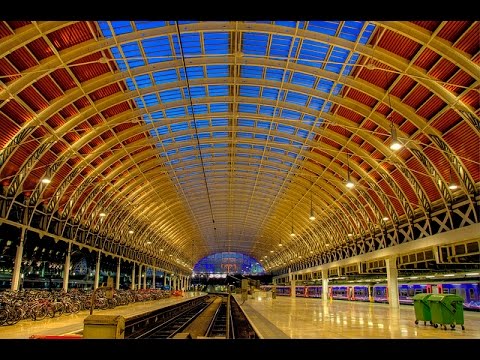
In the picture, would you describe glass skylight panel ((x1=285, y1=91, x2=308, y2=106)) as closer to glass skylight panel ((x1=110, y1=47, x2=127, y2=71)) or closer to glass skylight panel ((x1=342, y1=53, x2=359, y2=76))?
glass skylight panel ((x1=342, y1=53, x2=359, y2=76))

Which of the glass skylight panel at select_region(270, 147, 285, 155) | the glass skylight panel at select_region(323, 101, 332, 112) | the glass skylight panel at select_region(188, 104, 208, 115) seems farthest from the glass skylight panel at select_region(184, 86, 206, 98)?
the glass skylight panel at select_region(270, 147, 285, 155)

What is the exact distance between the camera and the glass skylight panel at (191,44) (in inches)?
880

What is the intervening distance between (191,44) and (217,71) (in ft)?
11.0

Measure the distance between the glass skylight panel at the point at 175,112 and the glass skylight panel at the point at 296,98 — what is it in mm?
8302

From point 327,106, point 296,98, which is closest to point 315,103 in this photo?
point 327,106

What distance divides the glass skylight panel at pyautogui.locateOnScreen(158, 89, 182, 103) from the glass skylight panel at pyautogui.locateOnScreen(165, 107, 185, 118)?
1.30m

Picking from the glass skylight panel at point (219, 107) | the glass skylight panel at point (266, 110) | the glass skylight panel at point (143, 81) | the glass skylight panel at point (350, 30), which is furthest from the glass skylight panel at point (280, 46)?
the glass skylight panel at point (143, 81)

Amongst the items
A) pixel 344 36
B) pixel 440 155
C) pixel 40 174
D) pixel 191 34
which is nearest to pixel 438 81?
pixel 344 36

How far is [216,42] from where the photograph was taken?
75.8 feet

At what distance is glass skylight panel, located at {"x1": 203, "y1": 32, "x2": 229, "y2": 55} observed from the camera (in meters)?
22.5

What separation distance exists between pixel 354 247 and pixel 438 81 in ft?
88.7

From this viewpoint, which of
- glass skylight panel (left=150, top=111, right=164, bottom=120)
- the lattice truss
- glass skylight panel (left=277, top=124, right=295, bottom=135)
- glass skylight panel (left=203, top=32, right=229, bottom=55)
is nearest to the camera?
the lattice truss

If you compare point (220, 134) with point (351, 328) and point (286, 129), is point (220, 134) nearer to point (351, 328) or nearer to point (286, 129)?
point (286, 129)

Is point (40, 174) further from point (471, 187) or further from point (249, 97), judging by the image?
point (471, 187)
